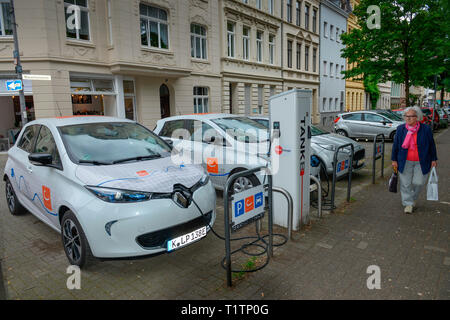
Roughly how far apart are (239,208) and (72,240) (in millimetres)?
1982

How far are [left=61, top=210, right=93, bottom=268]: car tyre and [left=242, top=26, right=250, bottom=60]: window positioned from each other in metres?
21.4

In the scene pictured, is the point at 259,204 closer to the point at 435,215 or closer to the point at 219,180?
the point at 219,180

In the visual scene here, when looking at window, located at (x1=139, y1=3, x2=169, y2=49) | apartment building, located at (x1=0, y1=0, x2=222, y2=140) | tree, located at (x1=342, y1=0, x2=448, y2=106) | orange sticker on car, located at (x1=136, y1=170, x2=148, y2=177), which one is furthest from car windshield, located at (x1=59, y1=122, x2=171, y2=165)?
tree, located at (x1=342, y1=0, x2=448, y2=106)

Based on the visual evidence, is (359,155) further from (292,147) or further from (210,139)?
(292,147)

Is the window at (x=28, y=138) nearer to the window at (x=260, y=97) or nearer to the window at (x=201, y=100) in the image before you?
the window at (x=201, y=100)

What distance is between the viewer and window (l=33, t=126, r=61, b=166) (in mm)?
4043

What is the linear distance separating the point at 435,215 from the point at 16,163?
6949 millimetres

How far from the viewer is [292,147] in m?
4.56

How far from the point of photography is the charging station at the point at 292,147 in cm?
448

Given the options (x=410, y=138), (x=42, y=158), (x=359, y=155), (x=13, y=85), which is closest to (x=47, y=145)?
(x=42, y=158)

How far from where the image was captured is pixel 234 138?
6250 millimetres

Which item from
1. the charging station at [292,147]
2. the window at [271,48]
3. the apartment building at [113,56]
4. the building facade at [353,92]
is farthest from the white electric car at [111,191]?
the building facade at [353,92]
